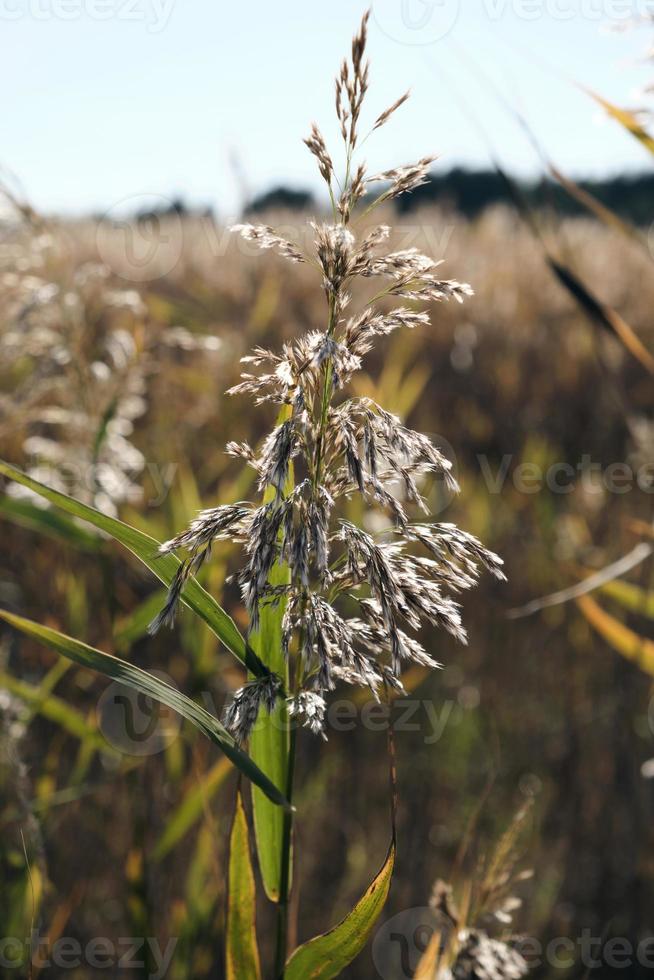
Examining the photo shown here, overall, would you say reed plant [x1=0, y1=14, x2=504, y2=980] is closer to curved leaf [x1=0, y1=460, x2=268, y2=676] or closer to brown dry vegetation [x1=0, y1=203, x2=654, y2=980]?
curved leaf [x1=0, y1=460, x2=268, y2=676]

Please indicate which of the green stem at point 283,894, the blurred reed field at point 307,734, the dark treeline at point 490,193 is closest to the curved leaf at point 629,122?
the blurred reed field at point 307,734

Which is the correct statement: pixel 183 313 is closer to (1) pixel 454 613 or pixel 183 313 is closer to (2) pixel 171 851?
(2) pixel 171 851

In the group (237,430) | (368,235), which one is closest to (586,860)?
(237,430)

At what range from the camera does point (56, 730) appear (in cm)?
233

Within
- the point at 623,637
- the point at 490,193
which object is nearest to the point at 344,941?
the point at 623,637

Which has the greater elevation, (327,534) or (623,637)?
(327,534)

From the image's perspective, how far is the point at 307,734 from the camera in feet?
7.66

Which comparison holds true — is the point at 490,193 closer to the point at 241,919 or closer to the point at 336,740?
the point at 336,740

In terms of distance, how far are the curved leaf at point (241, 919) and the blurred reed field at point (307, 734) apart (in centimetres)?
19

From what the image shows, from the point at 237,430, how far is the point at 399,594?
266 cm

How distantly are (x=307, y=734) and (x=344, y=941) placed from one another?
5.55 feet

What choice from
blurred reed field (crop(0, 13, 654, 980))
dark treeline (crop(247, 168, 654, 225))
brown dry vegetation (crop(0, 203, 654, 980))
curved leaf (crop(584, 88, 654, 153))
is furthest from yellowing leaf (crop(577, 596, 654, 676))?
dark treeline (crop(247, 168, 654, 225))

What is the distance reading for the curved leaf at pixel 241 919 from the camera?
2.44ft

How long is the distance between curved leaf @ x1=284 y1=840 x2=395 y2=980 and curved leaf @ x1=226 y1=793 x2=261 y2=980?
0.06 meters
